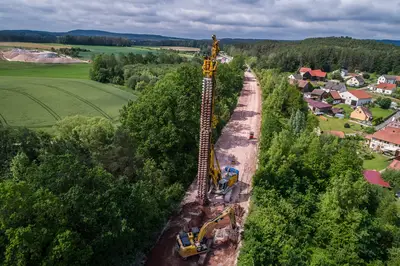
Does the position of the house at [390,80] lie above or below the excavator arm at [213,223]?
Result: above

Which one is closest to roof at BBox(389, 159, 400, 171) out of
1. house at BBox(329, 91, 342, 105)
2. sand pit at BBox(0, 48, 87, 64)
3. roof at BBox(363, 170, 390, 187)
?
roof at BBox(363, 170, 390, 187)

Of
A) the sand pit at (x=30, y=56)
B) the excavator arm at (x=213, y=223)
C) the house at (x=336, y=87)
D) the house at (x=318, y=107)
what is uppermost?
the sand pit at (x=30, y=56)

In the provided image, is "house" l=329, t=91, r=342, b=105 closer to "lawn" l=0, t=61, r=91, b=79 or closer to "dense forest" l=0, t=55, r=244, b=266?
"dense forest" l=0, t=55, r=244, b=266

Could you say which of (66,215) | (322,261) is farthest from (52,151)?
(322,261)

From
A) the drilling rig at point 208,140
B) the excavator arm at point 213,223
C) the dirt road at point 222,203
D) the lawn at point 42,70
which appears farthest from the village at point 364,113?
the lawn at point 42,70

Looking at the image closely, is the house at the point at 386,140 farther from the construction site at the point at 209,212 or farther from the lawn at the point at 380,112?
the construction site at the point at 209,212

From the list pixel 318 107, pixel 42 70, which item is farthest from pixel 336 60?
pixel 42 70

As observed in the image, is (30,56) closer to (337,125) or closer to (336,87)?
(337,125)
